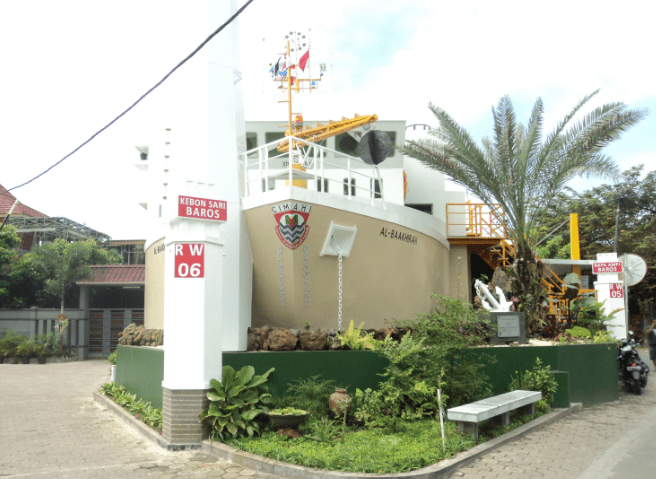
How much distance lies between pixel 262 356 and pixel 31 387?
33.9 ft

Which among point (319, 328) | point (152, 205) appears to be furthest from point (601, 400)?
point (152, 205)

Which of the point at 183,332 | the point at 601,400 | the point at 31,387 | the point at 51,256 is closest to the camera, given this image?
the point at 183,332

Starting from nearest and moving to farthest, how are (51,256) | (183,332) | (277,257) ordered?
1. (183,332)
2. (277,257)
3. (51,256)

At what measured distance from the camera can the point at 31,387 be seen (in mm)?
15953

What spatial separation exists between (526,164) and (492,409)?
7.33m

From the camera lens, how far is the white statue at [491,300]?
40.6 feet

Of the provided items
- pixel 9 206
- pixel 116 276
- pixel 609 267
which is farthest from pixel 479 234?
pixel 9 206

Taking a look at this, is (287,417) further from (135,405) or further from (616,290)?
(616,290)

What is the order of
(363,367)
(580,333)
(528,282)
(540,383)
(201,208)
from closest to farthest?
1. (201,208)
2. (363,367)
3. (540,383)
4. (580,333)
5. (528,282)

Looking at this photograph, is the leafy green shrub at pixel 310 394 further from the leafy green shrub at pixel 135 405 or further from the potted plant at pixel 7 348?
the potted plant at pixel 7 348

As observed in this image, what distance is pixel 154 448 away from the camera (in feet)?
26.9

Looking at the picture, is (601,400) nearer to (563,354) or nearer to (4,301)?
(563,354)

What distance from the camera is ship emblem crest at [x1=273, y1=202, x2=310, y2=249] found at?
9.95 metres

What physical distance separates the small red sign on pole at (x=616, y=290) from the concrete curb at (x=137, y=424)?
451 inches
